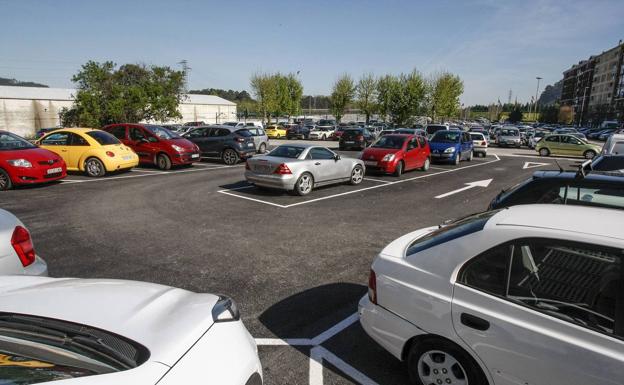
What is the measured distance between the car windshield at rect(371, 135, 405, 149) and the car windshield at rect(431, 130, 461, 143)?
6027 millimetres

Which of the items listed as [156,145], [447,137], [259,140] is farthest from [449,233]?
[447,137]

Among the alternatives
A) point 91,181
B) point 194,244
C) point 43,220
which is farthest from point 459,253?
point 91,181

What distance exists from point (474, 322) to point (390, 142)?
13.1 metres

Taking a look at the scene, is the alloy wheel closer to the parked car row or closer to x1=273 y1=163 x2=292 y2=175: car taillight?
the parked car row

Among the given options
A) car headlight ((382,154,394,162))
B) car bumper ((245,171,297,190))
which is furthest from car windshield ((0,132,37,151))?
car headlight ((382,154,394,162))

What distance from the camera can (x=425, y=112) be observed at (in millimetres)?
53844

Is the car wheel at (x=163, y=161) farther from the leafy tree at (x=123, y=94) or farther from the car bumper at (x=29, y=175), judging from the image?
the leafy tree at (x=123, y=94)

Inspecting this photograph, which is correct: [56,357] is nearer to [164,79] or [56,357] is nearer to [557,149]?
[557,149]

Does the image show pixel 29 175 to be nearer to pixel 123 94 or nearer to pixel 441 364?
pixel 441 364

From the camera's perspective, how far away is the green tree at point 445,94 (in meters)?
54.1

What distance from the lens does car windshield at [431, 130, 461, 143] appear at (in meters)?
19.8

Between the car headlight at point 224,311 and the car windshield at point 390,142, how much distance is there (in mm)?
13125

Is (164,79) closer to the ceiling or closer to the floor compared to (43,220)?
closer to the ceiling

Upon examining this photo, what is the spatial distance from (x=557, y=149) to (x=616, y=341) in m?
29.0
